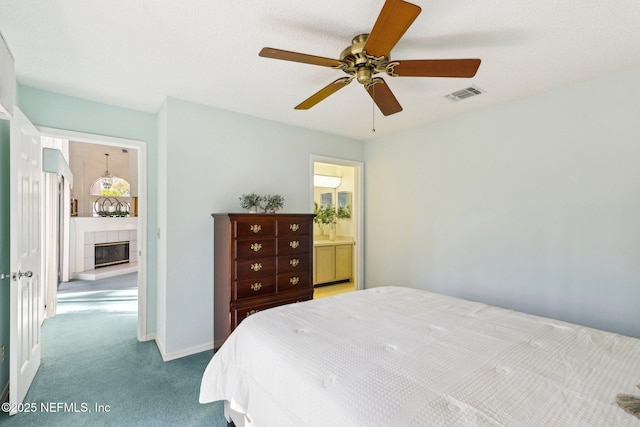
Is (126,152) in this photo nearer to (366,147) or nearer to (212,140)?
(212,140)

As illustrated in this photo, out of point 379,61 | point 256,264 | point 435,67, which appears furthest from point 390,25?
point 256,264

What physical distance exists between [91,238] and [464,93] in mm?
7847

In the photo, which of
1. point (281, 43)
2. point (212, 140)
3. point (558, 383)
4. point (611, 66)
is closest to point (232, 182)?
point (212, 140)

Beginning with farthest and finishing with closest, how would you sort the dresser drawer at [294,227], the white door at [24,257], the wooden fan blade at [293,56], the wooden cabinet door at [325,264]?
the wooden cabinet door at [325,264]
the dresser drawer at [294,227]
the white door at [24,257]
the wooden fan blade at [293,56]

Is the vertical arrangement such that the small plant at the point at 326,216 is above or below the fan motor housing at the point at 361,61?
below

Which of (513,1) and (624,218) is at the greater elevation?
(513,1)

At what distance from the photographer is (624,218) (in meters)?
2.33

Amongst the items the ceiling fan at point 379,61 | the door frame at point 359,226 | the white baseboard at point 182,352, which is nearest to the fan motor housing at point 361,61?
the ceiling fan at point 379,61

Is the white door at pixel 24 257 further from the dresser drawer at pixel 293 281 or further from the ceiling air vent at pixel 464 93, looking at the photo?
the ceiling air vent at pixel 464 93

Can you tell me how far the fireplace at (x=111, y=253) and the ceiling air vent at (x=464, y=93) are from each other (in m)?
7.84

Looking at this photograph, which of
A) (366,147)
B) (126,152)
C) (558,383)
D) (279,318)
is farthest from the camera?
(126,152)

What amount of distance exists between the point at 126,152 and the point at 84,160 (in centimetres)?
93

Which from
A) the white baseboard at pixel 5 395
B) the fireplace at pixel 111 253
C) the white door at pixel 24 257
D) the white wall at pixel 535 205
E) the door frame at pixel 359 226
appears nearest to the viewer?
the white door at pixel 24 257

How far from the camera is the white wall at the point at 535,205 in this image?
235 cm
